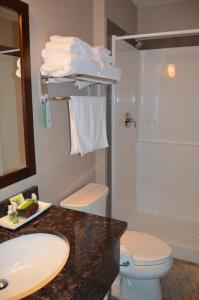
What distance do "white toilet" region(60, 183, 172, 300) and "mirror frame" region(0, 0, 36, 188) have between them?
39 centimetres

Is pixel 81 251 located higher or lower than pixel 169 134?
lower

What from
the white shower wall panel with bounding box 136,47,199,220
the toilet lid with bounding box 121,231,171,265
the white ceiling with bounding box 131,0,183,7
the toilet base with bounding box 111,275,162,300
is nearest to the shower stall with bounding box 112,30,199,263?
the white shower wall panel with bounding box 136,47,199,220

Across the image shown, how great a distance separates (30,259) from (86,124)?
88 centimetres

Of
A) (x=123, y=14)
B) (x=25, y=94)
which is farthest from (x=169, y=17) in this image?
(x=25, y=94)

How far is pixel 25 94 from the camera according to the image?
4.53 ft

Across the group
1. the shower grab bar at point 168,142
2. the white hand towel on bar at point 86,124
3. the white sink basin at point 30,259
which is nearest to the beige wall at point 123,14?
the white hand towel on bar at point 86,124

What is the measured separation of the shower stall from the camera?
102 inches

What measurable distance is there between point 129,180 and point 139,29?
5.33 ft

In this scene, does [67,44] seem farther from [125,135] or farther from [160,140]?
[160,140]

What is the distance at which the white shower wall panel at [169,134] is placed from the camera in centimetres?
275

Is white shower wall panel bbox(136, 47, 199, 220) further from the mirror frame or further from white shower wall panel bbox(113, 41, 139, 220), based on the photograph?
the mirror frame

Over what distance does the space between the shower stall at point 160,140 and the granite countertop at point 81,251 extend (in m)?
1.15

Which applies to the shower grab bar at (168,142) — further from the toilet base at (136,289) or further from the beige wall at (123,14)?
the toilet base at (136,289)

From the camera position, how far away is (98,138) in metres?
1.86
